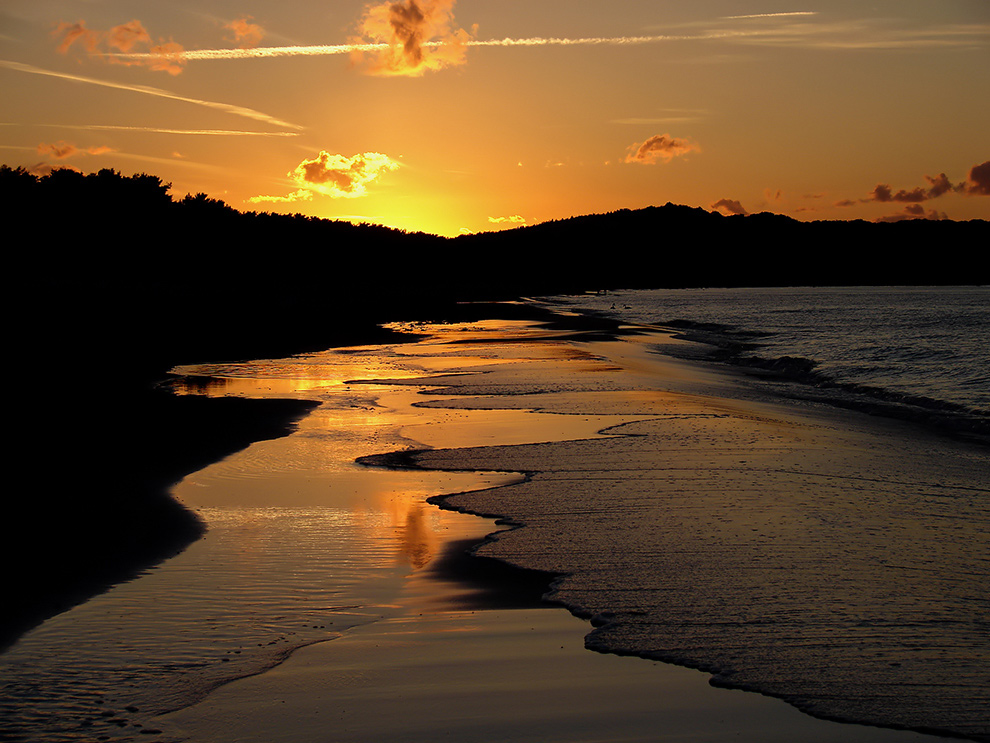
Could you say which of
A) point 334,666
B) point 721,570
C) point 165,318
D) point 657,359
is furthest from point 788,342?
point 334,666

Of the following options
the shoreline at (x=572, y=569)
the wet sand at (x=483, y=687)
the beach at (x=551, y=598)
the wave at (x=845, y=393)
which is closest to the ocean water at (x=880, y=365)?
the wave at (x=845, y=393)

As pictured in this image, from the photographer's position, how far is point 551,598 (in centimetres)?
654

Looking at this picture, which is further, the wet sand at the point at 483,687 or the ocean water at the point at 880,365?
the ocean water at the point at 880,365

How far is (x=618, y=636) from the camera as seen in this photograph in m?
5.79

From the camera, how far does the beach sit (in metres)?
4.77

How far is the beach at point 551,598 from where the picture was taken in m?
4.77

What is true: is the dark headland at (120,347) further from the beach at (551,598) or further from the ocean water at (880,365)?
the ocean water at (880,365)

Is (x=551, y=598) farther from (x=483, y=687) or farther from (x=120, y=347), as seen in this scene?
(x=120, y=347)

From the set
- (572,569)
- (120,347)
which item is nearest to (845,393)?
(572,569)

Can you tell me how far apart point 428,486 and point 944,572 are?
225 inches

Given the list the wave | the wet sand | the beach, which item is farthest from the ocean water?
the wet sand

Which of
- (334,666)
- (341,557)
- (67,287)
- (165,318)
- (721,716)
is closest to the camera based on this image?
(721,716)

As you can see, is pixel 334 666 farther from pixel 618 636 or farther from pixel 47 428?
pixel 47 428

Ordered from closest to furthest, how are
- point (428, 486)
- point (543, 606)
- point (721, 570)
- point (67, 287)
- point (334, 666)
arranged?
point (334, 666)
point (543, 606)
point (721, 570)
point (428, 486)
point (67, 287)
